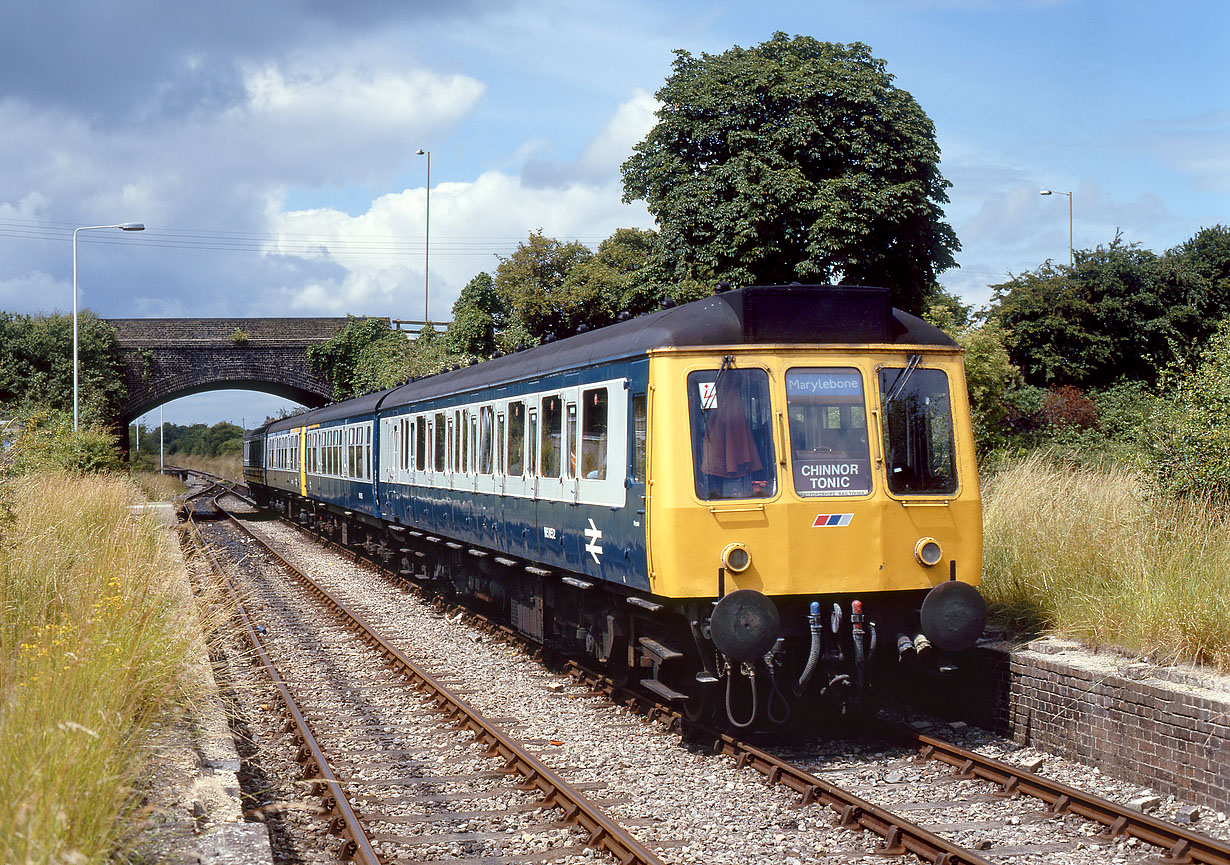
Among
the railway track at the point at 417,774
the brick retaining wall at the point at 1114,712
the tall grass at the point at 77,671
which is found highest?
the tall grass at the point at 77,671

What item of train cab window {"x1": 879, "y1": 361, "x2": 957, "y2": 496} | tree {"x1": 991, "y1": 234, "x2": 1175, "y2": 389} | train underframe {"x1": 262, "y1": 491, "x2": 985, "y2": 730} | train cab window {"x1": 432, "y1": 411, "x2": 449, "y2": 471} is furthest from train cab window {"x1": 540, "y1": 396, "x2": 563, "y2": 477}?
tree {"x1": 991, "y1": 234, "x2": 1175, "y2": 389}

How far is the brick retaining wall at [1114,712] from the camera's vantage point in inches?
254

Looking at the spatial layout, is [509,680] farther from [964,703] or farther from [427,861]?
[427,861]

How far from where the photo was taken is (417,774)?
25.2ft

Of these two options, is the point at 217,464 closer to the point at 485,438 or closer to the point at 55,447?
the point at 55,447

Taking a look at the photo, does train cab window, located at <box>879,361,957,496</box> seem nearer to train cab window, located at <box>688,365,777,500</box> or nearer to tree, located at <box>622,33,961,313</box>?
train cab window, located at <box>688,365,777,500</box>

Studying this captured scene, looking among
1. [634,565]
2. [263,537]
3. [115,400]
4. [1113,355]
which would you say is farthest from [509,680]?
[115,400]

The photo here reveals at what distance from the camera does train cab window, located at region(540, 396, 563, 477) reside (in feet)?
33.5

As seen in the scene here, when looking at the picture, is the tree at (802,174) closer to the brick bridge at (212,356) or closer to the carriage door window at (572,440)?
the carriage door window at (572,440)

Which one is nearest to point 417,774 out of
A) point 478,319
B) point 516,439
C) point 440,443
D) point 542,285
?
point 516,439

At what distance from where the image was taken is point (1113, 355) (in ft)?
115

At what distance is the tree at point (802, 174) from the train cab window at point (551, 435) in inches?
492

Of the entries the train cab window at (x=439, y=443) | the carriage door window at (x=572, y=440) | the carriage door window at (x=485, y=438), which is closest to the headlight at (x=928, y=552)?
the carriage door window at (x=572, y=440)

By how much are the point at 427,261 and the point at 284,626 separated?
35267 mm
